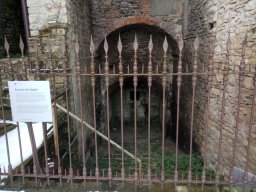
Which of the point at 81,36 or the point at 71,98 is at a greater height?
the point at 81,36

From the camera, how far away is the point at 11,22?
26.0 ft

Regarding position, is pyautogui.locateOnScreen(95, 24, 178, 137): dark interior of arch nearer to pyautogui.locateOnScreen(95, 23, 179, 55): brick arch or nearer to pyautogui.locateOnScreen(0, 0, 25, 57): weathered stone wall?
pyautogui.locateOnScreen(95, 23, 179, 55): brick arch

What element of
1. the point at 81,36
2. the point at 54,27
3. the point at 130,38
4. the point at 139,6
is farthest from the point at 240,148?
the point at 130,38

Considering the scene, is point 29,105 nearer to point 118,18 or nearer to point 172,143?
point 118,18

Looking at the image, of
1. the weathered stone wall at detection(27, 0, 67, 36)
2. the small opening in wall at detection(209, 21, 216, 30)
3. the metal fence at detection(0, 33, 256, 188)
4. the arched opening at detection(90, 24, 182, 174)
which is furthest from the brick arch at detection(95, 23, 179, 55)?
the weathered stone wall at detection(27, 0, 67, 36)

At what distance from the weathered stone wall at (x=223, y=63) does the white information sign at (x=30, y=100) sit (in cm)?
196

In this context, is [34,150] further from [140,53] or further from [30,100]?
[140,53]

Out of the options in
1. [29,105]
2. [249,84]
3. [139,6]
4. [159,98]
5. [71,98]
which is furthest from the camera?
[159,98]

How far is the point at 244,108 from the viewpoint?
3791 mm

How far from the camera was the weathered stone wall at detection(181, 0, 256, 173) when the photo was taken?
3.67m

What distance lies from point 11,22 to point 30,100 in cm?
655

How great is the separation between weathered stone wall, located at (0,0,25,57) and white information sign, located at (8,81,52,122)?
523cm

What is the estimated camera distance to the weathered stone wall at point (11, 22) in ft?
24.2

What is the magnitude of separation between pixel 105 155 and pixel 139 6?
5.08 meters
